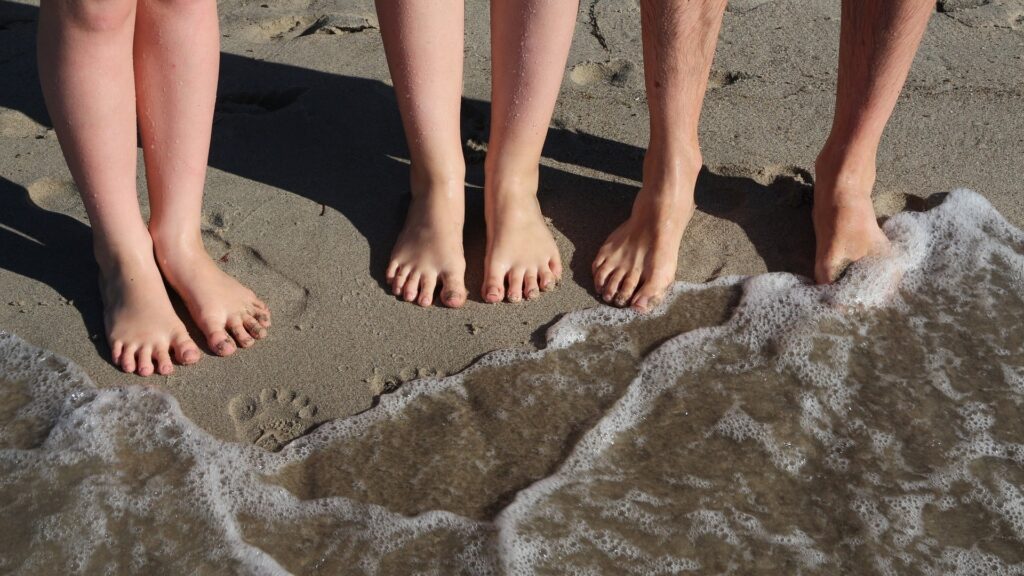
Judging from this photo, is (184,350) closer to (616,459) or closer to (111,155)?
(111,155)

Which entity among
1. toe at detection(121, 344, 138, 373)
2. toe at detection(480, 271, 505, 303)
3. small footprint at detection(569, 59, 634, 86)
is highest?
small footprint at detection(569, 59, 634, 86)

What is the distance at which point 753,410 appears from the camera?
6.74ft

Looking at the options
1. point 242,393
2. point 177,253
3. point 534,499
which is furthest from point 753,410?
point 177,253

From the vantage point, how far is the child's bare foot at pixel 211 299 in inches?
86.0

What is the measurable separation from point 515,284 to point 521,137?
35 cm

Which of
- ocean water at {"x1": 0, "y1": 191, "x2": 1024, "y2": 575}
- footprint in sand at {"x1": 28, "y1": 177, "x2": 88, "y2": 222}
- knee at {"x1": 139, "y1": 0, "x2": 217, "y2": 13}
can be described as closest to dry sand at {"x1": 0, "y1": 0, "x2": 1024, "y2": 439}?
footprint in sand at {"x1": 28, "y1": 177, "x2": 88, "y2": 222}

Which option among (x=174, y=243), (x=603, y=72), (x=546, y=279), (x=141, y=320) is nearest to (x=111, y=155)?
(x=174, y=243)

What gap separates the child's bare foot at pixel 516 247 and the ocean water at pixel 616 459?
0.15 meters

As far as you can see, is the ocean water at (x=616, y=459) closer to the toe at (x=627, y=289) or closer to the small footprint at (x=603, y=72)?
the toe at (x=627, y=289)

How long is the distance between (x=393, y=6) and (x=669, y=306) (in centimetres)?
94

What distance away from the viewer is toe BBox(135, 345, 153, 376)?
83.3 inches

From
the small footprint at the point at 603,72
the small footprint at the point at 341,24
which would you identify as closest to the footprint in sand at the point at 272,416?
the small footprint at the point at 603,72

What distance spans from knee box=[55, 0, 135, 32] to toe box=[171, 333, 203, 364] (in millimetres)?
676

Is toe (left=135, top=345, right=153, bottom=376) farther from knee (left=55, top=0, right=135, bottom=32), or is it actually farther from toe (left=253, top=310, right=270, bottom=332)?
knee (left=55, top=0, right=135, bottom=32)
